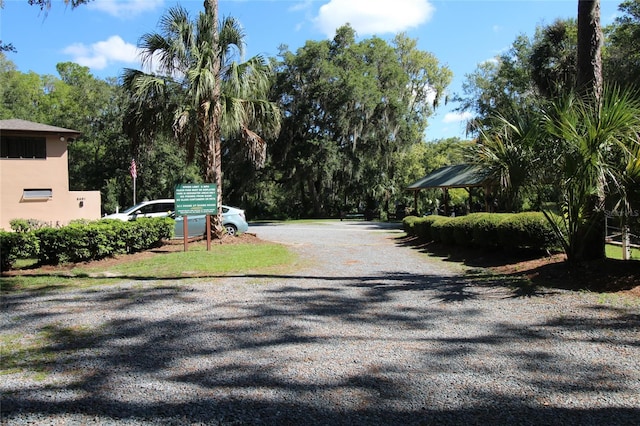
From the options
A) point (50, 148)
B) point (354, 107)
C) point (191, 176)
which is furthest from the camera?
point (191, 176)

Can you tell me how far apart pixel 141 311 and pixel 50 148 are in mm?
20010

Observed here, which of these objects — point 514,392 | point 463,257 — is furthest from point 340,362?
point 463,257

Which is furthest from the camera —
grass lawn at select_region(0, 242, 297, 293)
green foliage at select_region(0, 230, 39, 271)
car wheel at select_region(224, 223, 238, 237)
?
car wheel at select_region(224, 223, 238, 237)

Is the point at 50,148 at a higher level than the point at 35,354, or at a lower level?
higher

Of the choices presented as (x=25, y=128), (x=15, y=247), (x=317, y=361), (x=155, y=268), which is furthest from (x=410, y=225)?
(x=25, y=128)

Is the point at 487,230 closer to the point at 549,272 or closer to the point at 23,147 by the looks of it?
the point at 549,272

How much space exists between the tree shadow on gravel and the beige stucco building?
710 inches

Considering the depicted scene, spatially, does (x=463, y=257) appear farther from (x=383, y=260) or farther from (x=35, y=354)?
(x=35, y=354)

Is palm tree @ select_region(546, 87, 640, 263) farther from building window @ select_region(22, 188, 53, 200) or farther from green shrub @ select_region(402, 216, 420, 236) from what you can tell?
building window @ select_region(22, 188, 53, 200)

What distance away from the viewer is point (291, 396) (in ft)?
11.7

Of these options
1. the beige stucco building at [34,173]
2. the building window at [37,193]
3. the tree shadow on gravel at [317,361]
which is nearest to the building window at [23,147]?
the beige stucco building at [34,173]

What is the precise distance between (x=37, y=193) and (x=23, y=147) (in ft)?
7.30

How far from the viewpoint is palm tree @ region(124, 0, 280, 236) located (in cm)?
1324

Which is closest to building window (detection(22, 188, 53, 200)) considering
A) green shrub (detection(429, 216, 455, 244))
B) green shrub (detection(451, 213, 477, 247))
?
green shrub (detection(429, 216, 455, 244))
